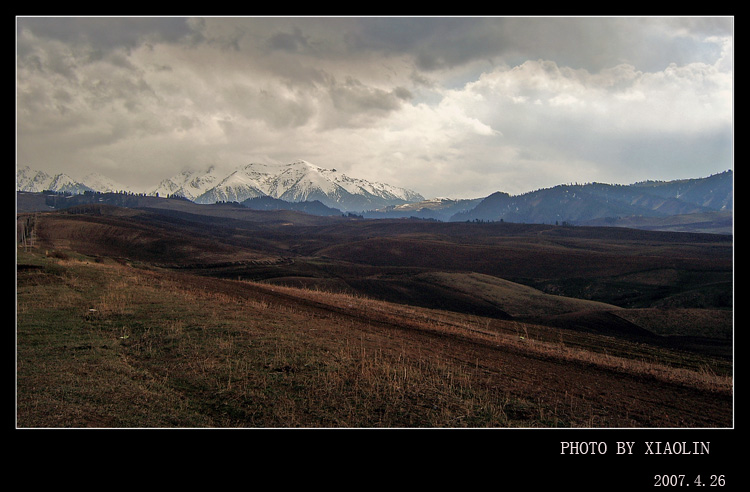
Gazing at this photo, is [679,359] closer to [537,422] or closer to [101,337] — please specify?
[537,422]

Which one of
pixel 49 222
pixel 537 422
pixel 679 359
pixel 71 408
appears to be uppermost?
pixel 49 222

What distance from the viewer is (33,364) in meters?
11.5

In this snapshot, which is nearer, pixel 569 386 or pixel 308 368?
pixel 308 368

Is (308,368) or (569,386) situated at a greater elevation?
(308,368)

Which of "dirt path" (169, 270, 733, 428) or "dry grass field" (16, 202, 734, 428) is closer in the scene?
"dry grass field" (16, 202, 734, 428)

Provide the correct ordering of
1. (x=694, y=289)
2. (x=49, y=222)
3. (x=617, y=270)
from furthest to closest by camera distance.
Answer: (x=49, y=222) < (x=617, y=270) < (x=694, y=289)

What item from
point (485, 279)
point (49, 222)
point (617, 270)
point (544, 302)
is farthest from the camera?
point (49, 222)

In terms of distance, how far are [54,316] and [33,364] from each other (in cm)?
680

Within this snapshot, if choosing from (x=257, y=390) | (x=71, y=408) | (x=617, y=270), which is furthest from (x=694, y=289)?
(x=71, y=408)

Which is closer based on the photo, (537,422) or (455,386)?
(537,422)

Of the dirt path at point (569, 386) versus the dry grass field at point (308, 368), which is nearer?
the dry grass field at point (308, 368)

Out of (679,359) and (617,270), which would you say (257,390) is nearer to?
(679,359)

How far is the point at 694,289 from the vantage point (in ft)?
180

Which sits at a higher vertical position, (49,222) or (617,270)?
(49,222)
